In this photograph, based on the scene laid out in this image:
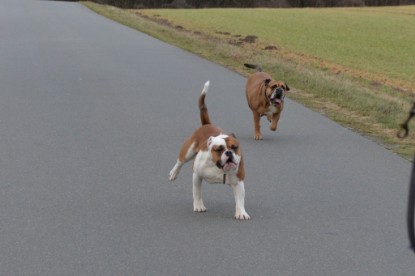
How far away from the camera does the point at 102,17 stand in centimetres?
4250

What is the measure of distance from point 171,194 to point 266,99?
3508 mm

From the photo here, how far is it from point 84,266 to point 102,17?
122ft

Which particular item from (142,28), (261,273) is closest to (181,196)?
A: (261,273)

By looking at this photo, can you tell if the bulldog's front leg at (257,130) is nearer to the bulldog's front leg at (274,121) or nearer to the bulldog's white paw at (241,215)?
the bulldog's front leg at (274,121)

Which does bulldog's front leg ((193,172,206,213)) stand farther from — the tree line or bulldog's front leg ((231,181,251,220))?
the tree line

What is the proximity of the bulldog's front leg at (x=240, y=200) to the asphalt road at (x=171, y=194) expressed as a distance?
0.06 m

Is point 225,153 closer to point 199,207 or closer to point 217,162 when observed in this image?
point 217,162

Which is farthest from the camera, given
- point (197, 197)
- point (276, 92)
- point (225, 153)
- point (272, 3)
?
point (272, 3)

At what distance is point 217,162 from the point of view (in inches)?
276

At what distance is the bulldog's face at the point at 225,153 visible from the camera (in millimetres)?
6922

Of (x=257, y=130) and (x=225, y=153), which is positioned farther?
(x=257, y=130)

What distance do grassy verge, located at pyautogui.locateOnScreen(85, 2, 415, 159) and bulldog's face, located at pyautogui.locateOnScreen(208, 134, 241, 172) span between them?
13.7 ft

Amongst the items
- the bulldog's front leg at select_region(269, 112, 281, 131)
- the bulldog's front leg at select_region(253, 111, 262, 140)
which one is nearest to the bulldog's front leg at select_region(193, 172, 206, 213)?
the bulldog's front leg at select_region(253, 111, 262, 140)

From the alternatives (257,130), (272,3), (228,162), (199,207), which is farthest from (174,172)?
(272,3)
